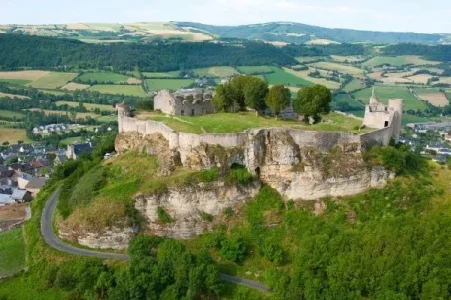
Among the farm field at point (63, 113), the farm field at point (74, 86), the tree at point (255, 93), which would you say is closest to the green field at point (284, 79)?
the farm field at point (74, 86)

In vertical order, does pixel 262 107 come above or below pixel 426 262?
above

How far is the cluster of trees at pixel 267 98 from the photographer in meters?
52.4

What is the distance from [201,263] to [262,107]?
68.3 feet

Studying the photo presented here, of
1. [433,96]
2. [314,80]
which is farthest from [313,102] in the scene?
[314,80]

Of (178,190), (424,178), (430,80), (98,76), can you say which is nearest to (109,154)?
(178,190)

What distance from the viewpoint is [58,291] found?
139ft

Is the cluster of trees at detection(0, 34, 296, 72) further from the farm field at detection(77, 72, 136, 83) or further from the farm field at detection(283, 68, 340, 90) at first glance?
the farm field at detection(283, 68, 340, 90)

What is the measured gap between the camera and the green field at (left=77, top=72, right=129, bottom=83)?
15925 centimetres

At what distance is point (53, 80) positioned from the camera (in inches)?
6211

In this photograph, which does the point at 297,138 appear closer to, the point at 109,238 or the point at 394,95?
the point at 109,238

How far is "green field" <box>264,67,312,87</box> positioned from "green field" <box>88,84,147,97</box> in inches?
1594

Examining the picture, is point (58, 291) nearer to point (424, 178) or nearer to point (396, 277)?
point (396, 277)

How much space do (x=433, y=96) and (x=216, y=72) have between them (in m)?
72.0

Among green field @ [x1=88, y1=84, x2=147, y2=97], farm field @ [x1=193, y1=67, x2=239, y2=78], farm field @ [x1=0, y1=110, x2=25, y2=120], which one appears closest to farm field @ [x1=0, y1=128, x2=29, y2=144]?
farm field @ [x1=0, y1=110, x2=25, y2=120]
